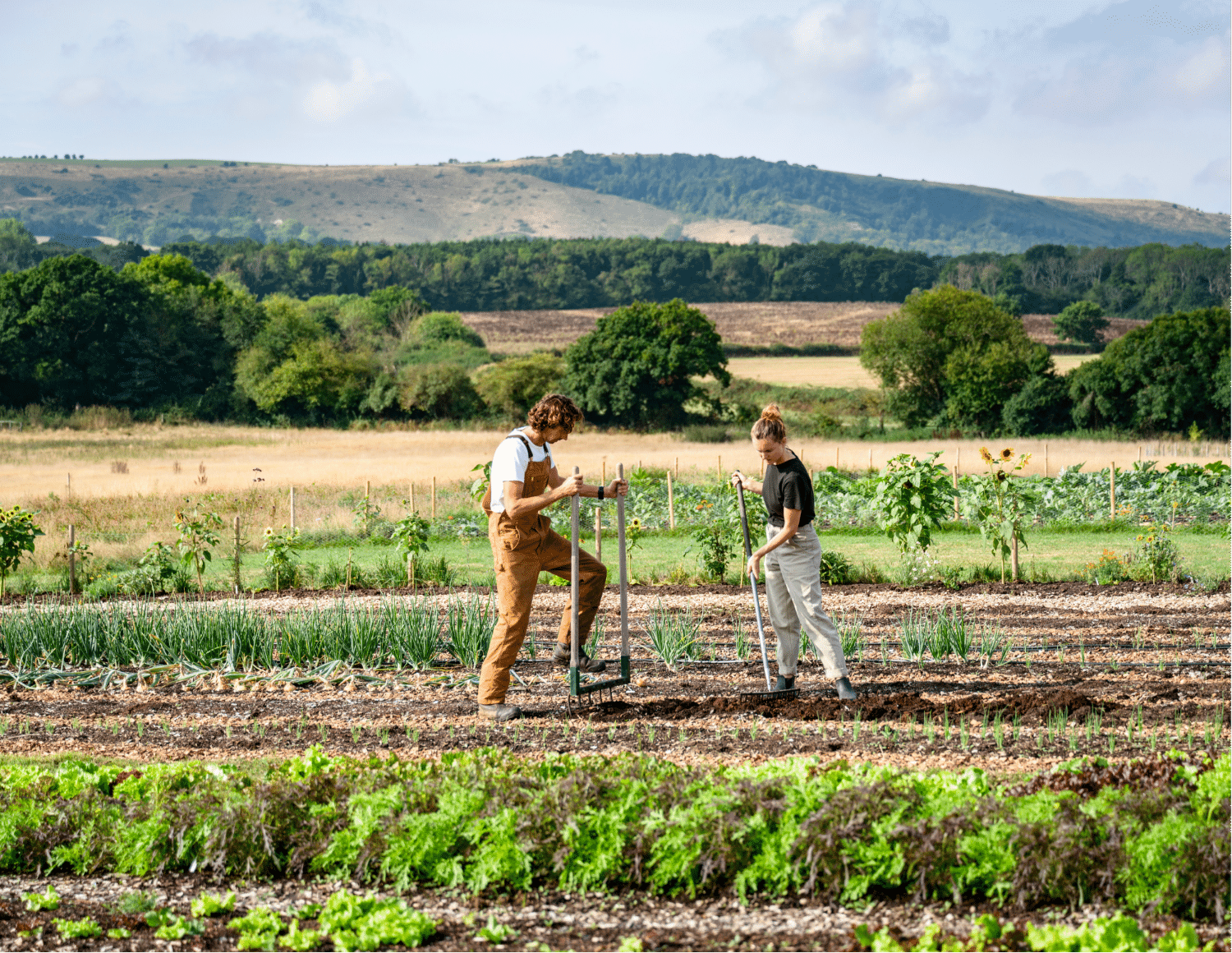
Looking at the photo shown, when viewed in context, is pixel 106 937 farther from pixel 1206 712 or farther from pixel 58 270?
pixel 58 270

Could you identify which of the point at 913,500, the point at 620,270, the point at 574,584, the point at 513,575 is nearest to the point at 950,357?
the point at 913,500

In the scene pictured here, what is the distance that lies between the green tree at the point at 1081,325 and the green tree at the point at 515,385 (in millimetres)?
38567

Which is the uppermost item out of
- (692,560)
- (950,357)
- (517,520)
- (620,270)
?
(620,270)

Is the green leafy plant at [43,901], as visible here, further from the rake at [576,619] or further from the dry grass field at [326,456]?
the dry grass field at [326,456]

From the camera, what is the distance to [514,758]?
510 cm

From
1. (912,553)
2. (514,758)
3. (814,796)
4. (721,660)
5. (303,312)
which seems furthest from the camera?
(303,312)

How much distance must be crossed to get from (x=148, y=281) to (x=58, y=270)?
9950mm

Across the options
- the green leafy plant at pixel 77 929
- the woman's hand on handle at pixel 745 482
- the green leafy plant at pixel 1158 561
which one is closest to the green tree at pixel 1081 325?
the green leafy plant at pixel 1158 561

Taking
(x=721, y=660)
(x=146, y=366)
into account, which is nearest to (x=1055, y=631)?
(x=721, y=660)

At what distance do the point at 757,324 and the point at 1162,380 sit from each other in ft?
146

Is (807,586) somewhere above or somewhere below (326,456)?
above

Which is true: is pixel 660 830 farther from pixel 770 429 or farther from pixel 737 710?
pixel 770 429

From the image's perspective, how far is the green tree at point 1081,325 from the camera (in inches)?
2906

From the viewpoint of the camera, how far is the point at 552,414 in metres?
6.39
